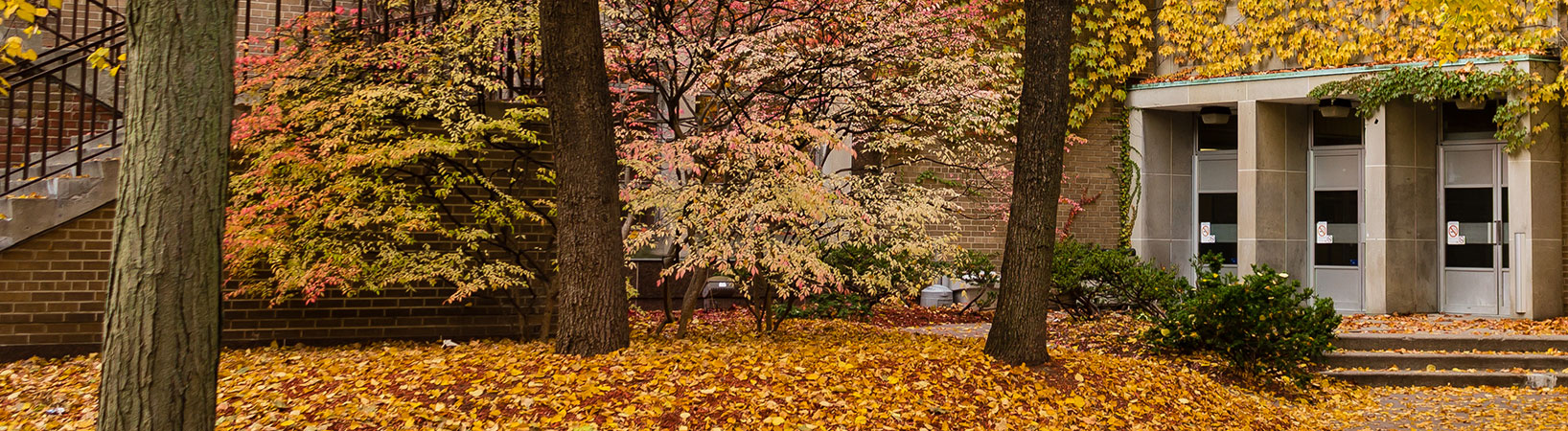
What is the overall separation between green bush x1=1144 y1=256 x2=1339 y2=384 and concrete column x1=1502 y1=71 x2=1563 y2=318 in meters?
5.46

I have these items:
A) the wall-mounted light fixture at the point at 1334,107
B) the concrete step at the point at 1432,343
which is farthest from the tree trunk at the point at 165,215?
the wall-mounted light fixture at the point at 1334,107

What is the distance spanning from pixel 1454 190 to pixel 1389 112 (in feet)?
4.91

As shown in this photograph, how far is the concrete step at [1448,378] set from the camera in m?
9.90

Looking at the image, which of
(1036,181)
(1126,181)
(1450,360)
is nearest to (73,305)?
(1036,181)

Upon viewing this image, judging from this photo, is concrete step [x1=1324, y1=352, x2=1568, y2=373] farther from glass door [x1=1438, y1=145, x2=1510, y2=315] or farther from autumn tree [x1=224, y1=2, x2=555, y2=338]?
autumn tree [x1=224, y1=2, x2=555, y2=338]

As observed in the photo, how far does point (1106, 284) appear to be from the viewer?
41.8 feet

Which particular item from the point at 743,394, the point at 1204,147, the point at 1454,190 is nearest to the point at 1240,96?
the point at 1204,147

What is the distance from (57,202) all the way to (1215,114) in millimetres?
14135

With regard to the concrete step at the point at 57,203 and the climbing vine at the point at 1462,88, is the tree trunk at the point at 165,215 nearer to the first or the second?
the concrete step at the point at 57,203

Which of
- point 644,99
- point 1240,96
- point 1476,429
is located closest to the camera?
Result: point 1476,429

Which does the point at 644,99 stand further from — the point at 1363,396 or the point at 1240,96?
the point at 1240,96

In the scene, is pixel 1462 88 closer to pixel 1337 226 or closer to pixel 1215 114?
pixel 1337 226

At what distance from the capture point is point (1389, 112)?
14.4m

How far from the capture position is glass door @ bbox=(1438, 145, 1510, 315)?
14266mm
